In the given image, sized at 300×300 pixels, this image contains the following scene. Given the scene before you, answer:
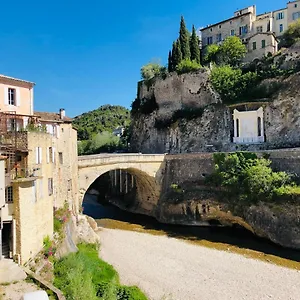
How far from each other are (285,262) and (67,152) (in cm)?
1730

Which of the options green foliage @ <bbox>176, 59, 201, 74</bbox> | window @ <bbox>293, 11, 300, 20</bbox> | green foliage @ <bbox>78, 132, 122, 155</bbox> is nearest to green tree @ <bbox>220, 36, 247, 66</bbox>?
green foliage @ <bbox>176, 59, 201, 74</bbox>

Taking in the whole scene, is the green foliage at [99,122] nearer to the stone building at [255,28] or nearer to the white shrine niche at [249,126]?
the stone building at [255,28]

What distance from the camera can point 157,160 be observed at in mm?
33938

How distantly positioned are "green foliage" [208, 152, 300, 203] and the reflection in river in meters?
3.46

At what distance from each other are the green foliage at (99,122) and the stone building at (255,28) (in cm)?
4455

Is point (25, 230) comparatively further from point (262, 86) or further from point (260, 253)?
point (262, 86)

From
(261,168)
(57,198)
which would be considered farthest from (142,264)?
(261,168)

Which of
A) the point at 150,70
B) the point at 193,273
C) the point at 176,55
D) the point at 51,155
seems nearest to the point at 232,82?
the point at 176,55

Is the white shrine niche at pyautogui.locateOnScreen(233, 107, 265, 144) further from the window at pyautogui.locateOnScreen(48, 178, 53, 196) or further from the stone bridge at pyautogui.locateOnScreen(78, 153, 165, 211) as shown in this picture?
the window at pyautogui.locateOnScreen(48, 178, 53, 196)

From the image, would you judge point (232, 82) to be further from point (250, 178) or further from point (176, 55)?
point (250, 178)

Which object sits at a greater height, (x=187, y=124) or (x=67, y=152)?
(x=187, y=124)

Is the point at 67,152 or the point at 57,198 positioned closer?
the point at 57,198

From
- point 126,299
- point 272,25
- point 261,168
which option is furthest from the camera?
point 272,25

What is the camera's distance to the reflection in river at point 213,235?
22.6 meters
